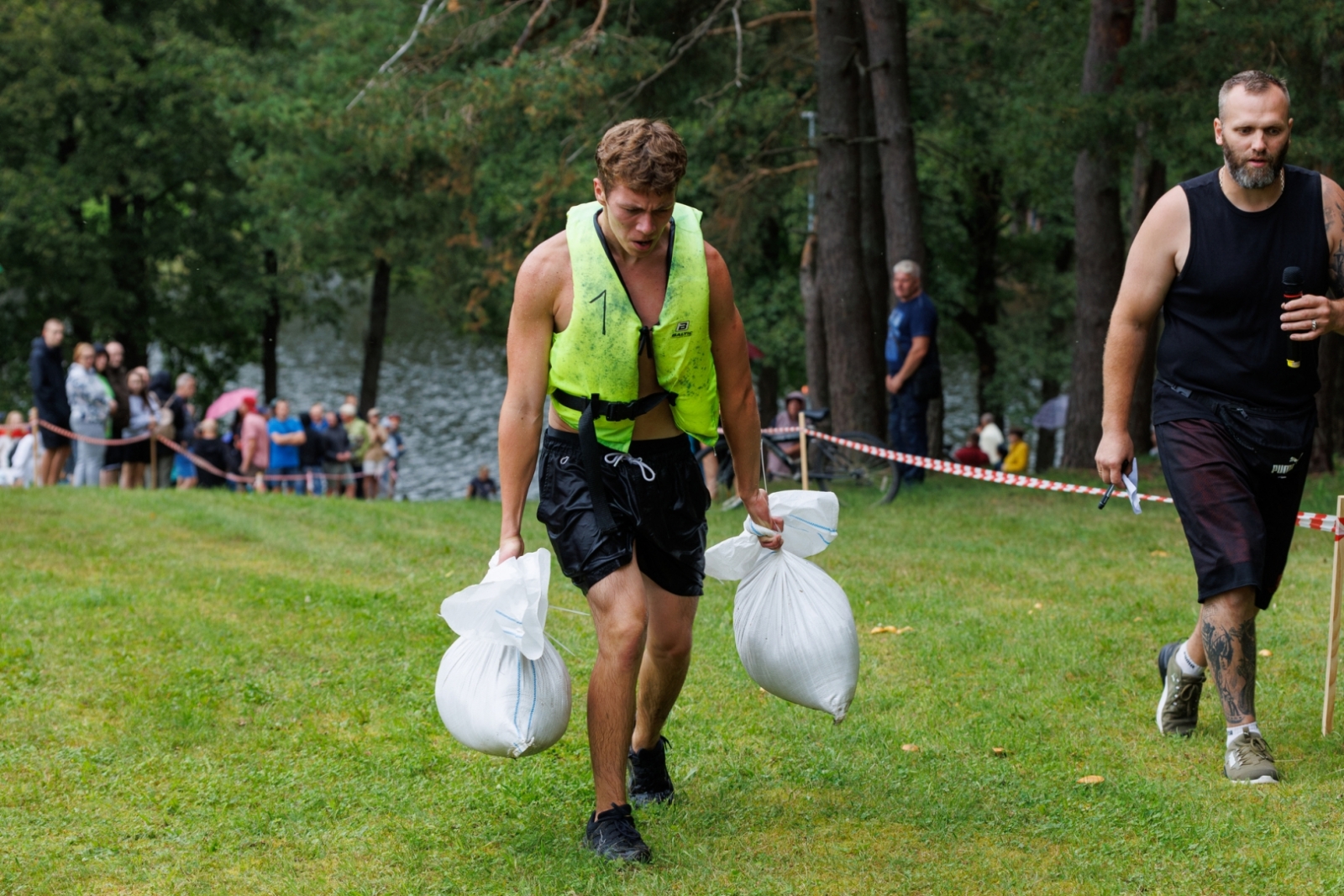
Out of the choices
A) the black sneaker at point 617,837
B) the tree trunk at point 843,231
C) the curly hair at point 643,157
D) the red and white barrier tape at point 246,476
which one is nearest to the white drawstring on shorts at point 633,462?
the curly hair at point 643,157

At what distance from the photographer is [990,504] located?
12.5 m

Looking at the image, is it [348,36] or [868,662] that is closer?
[868,662]

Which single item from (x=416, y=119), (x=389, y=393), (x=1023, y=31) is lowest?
(x=389, y=393)

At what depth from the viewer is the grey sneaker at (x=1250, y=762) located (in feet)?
15.3

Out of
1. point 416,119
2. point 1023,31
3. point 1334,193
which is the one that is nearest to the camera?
point 1334,193

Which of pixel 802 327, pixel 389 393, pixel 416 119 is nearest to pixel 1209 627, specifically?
pixel 416 119

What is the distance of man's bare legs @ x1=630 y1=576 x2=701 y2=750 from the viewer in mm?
4344

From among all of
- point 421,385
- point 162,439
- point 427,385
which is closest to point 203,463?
point 162,439

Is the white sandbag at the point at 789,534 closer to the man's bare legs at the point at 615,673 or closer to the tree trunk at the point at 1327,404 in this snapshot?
the man's bare legs at the point at 615,673

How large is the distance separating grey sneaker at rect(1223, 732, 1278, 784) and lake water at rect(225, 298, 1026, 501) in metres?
27.5

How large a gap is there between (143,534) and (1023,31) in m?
16.0

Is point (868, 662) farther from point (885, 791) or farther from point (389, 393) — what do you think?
point (389, 393)

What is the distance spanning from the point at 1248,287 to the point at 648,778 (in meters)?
2.46

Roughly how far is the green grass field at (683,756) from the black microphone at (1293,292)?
135 cm
